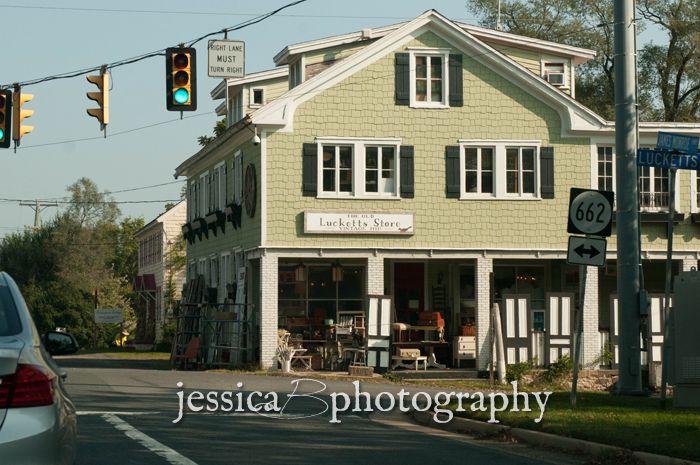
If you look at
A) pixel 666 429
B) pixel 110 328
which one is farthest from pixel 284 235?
pixel 110 328

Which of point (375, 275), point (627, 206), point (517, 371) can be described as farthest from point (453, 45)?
point (627, 206)

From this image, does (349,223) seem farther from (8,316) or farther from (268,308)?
(8,316)

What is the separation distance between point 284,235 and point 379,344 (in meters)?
4.14

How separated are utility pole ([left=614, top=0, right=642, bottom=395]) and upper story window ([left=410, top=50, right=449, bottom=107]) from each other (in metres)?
17.2

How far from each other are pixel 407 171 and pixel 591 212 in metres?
19.3

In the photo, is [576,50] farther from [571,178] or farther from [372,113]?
[372,113]

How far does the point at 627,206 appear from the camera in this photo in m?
19.1

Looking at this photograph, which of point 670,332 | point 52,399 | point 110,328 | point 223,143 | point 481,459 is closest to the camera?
point 52,399

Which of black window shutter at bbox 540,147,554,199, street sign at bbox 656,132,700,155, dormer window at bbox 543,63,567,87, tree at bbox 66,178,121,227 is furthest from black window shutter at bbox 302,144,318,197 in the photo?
tree at bbox 66,178,121,227

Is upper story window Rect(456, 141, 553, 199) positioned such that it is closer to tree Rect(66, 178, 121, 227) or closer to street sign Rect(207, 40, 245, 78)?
street sign Rect(207, 40, 245, 78)

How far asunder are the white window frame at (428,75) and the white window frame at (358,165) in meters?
1.35

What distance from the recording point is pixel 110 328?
77.1 m

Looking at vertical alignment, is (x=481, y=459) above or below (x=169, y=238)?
below

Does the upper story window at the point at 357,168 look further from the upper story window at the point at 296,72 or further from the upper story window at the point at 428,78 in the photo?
the upper story window at the point at 296,72
